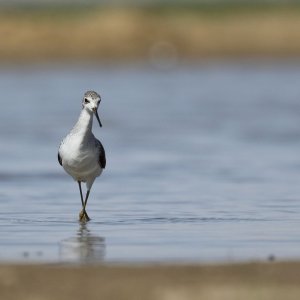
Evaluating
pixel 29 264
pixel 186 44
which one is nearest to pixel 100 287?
pixel 29 264

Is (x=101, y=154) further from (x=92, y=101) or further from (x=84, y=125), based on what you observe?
(x=92, y=101)

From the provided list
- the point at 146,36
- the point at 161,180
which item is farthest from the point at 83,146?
the point at 146,36

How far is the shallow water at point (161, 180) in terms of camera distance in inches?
485

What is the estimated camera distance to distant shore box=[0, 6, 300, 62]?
191 feet

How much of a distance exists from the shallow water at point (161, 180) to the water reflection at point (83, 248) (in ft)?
0.06

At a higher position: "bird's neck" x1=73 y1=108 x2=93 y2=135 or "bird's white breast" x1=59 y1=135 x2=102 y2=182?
"bird's neck" x1=73 y1=108 x2=93 y2=135

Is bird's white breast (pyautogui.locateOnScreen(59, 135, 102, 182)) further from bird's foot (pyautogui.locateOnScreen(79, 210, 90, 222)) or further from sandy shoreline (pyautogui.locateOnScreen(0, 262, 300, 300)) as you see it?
sandy shoreline (pyautogui.locateOnScreen(0, 262, 300, 300))

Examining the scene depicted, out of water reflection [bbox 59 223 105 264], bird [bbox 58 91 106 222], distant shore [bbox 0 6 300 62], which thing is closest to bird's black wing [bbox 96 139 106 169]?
bird [bbox 58 91 106 222]

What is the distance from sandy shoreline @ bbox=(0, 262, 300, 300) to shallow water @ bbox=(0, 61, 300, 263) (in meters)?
0.68

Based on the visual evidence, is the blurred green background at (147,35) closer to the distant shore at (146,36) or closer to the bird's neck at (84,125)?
the distant shore at (146,36)

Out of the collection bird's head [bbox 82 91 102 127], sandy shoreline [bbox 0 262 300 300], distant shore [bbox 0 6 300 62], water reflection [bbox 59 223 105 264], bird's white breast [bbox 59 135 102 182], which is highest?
distant shore [bbox 0 6 300 62]

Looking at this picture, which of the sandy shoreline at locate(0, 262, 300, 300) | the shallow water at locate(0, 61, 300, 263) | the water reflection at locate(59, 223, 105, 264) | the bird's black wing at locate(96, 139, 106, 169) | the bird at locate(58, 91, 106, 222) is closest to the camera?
the sandy shoreline at locate(0, 262, 300, 300)

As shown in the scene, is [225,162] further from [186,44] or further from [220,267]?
[186,44]

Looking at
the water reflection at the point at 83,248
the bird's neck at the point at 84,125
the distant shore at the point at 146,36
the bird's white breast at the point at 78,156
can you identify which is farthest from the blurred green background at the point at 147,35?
the water reflection at the point at 83,248
